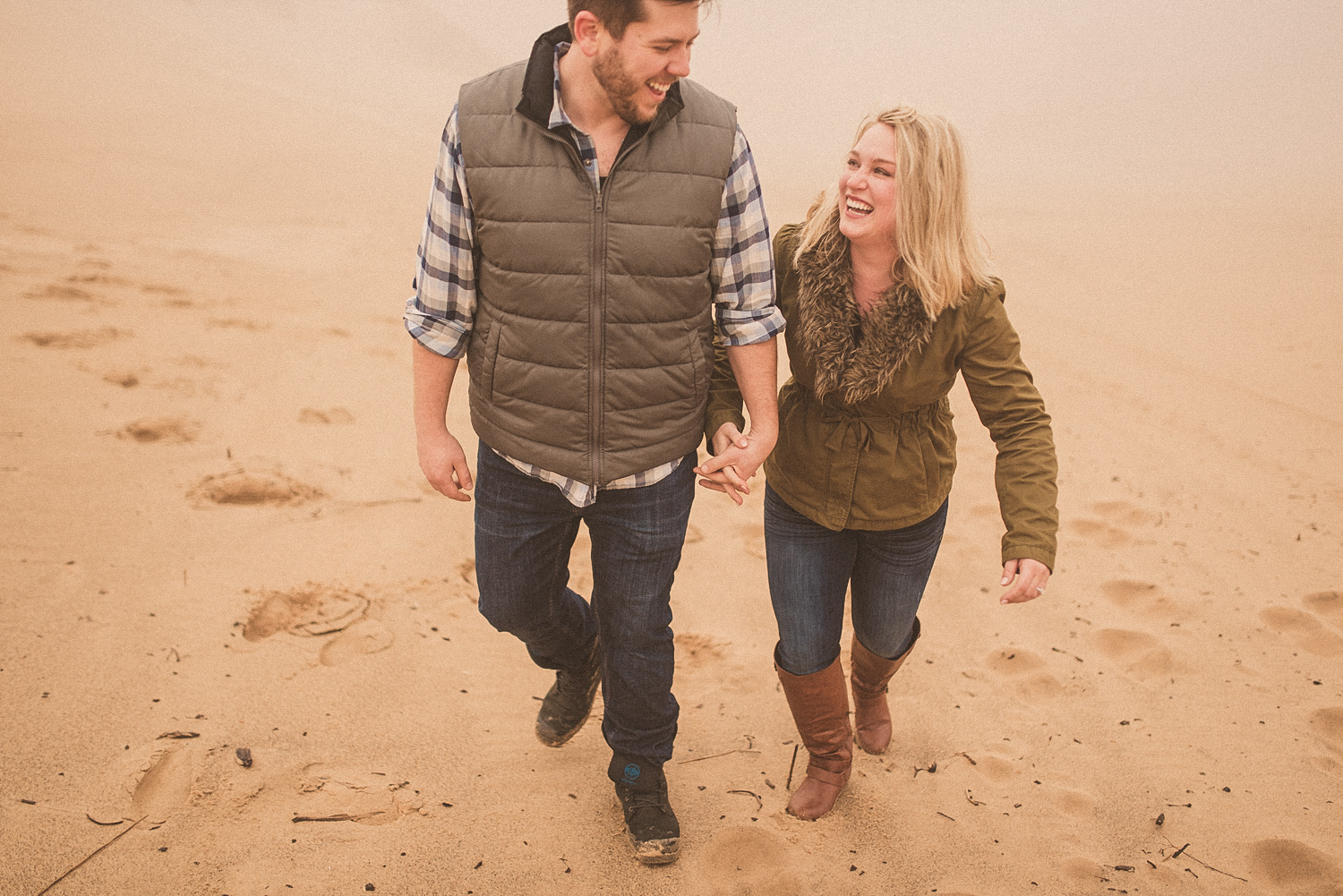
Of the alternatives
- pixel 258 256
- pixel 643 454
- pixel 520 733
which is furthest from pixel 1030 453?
pixel 258 256

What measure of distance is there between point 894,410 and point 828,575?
18.3 inches

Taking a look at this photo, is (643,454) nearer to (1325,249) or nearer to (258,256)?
(258,256)

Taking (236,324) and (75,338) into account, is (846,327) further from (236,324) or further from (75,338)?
(236,324)

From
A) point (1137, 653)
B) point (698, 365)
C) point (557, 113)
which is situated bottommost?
point (1137, 653)

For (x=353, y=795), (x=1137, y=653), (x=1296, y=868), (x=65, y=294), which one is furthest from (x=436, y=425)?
(x=65, y=294)

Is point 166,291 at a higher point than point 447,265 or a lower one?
lower

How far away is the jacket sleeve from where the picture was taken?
2.17m

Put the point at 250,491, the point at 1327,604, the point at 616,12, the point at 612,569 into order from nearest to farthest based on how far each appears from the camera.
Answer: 1. the point at 616,12
2. the point at 612,569
3. the point at 1327,604
4. the point at 250,491

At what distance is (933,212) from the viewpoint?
6.95 ft

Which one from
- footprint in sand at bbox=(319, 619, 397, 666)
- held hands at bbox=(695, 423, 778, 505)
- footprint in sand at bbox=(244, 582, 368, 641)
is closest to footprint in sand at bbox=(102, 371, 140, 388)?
footprint in sand at bbox=(244, 582, 368, 641)

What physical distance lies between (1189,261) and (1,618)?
36.0 feet

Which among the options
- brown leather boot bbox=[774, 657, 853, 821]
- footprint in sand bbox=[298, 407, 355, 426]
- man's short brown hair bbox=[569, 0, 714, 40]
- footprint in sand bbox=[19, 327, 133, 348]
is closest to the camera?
man's short brown hair bbox=[569, 0, 714, 40]

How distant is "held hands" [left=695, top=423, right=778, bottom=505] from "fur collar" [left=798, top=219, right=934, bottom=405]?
201 millimetres

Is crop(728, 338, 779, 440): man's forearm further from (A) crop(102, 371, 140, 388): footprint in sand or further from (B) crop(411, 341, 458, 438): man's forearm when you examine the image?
(A) crop(102, 371, 140, 388): footprint in sand
